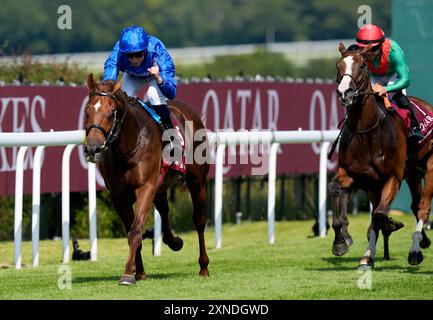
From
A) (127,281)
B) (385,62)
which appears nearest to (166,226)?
(127,281)

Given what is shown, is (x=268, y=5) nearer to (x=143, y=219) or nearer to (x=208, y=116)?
(x=208, y=116)

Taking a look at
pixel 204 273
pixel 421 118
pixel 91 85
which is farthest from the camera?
pixel 421 118

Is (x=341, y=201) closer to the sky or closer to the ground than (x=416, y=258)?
closer to the sky

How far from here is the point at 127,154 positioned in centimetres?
954

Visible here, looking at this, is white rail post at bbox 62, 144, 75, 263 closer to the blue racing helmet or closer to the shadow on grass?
the shadow on grass

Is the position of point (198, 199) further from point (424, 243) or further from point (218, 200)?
point (218, 200)

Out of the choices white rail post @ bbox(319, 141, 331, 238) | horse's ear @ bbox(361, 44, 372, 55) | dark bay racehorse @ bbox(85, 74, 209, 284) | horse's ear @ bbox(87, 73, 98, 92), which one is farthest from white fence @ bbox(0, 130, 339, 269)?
horse's ear @ bbox(361, 44, 372, 55)

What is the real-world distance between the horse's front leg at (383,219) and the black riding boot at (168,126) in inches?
59.1

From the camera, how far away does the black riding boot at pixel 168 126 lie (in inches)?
391

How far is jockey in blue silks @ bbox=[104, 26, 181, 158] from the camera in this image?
960 cm

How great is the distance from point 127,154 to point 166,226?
1.00 m

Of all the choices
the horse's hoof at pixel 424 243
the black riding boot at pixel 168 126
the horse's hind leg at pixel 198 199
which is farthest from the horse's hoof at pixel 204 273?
the horse's hoof at pixel 424 243

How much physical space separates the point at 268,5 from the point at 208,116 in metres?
45.4
